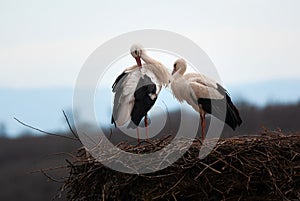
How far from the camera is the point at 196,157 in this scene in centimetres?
627

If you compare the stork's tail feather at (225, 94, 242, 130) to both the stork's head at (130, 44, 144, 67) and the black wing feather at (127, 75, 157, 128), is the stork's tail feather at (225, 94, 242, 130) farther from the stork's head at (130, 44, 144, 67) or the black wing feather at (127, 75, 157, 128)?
the stork's head at (130, 44, 144, 67)

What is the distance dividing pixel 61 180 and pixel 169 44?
5.57 feet

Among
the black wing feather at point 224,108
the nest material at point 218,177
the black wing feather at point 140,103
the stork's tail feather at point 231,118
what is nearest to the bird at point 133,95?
the black wing feather at point 140,103

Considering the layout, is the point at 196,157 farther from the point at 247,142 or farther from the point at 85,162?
the point at 85,162

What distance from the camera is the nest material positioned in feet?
19.9

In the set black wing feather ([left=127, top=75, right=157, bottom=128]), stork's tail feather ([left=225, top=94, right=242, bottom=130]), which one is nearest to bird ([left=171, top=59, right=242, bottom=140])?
stork's tail feather ([left=225, top=94, right=242, bottom=130])

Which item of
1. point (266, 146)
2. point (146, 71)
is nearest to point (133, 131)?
point (146, 71)

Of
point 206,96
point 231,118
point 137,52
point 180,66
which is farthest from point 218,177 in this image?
point 137,52

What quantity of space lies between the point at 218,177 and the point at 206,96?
1487 millimetres

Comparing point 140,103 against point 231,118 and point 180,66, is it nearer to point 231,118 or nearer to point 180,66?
point 180,66

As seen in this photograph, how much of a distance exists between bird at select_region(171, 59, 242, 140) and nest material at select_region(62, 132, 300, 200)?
0.97m

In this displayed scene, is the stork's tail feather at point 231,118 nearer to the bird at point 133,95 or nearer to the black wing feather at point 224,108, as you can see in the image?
the black wing feather at point 224,108

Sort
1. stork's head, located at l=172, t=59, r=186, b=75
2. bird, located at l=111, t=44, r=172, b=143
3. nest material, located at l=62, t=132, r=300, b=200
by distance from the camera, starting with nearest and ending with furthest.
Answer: nest material, located at l=62, t=132, r=300, b=200 < bird, located at l=111, t=44, r=172, b=143 < stork's head, located at l=172, t=59, r=186, b=75

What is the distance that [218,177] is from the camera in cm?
612
